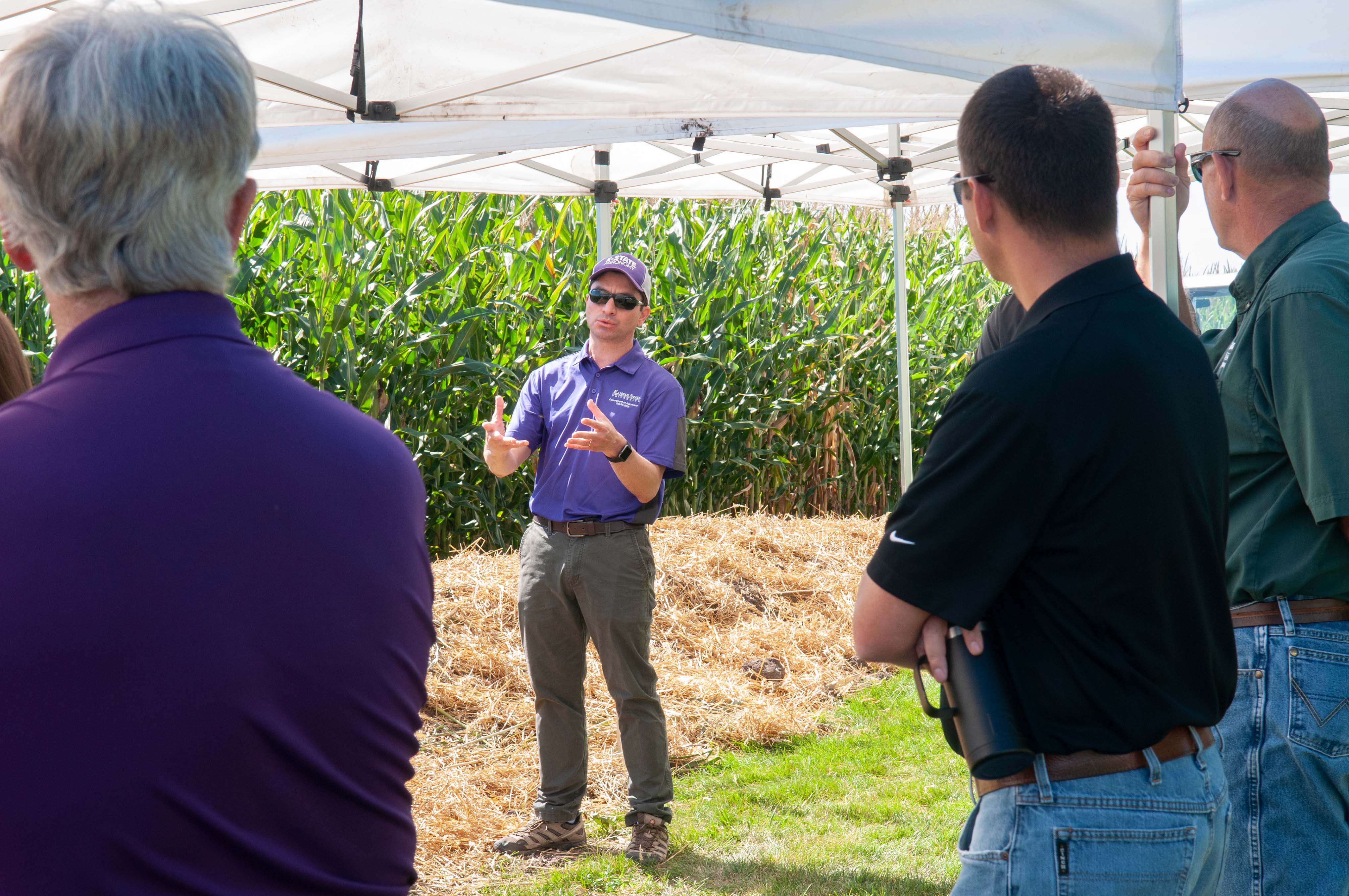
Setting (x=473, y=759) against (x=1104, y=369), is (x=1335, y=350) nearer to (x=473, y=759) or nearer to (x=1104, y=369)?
(x=1104, y=369)

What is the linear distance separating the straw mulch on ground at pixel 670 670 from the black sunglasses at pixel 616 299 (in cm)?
212

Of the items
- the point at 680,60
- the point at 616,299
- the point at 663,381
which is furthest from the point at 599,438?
the point at 680,60

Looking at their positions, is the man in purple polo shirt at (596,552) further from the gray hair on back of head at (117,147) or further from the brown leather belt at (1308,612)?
the gray hair on back of head at (117,147)

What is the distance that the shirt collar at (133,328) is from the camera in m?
0.96

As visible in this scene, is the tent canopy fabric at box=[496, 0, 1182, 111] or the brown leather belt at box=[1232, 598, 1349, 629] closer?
the brown leather belt at box=[1232, 598, 1349, 629]

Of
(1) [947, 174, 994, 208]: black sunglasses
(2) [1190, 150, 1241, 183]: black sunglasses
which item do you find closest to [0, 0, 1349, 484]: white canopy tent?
(2) [1190, 150, 1241, 183]: black sunglasses

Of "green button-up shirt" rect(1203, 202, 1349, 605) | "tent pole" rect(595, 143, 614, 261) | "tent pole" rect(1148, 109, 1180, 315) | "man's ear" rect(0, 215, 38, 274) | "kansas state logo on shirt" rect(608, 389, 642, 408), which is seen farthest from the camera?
"tent pole" rect(595, 143, 614, 261)

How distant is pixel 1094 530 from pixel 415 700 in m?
0.92

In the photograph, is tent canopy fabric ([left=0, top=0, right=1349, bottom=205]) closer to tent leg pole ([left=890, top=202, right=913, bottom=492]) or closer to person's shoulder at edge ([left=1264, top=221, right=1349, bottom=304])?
person's shoulder at edge ([left=1264, top=221, right=1349, bottom=304])

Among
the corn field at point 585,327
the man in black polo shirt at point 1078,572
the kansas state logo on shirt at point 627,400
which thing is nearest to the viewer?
the man in black polo shirt at point 1078,572

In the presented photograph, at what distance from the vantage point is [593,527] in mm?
3900

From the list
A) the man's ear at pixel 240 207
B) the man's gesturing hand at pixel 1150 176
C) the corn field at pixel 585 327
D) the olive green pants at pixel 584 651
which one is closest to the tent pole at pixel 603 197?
the corn field at pixel 585 327

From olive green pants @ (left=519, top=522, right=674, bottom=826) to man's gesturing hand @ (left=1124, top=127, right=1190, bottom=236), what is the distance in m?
2.08

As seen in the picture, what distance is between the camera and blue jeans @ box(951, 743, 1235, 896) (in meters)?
1.48
